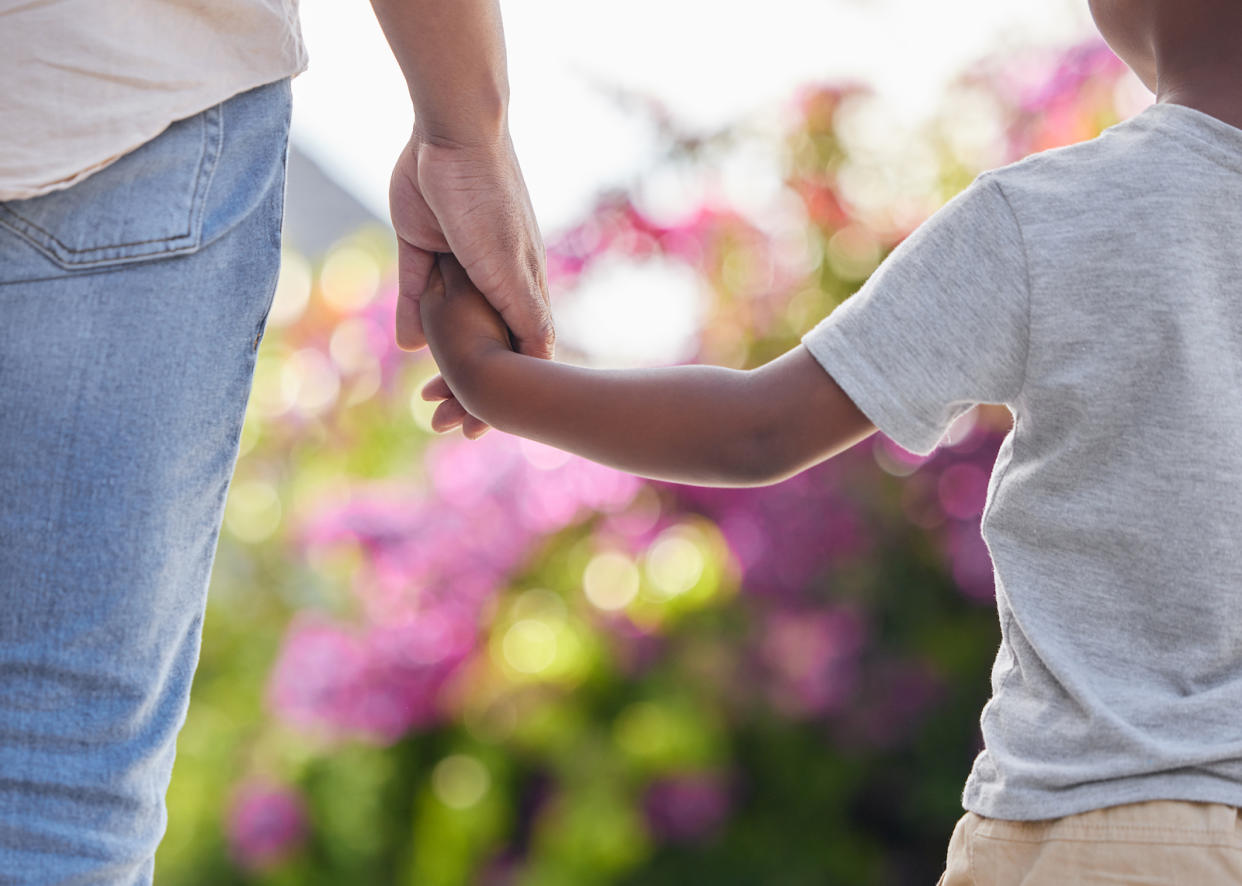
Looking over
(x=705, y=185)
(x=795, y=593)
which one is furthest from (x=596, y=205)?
(x=795, y=593)

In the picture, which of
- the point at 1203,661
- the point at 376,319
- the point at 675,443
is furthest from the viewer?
the point at 376,319

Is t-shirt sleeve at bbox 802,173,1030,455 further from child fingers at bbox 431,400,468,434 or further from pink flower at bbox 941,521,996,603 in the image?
pink flower at bbox 941,521,996,603

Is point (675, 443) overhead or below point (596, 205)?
below

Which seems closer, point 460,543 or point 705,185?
point 460,543

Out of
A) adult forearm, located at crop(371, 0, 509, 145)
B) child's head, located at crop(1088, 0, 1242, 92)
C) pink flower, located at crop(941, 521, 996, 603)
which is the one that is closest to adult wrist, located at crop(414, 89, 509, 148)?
adult forearm, located at crop(371, 0, 509, 145)

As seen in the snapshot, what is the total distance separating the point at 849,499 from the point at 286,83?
6.27 ft

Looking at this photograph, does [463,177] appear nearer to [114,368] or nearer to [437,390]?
[437,390]

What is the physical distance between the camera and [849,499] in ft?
9.08

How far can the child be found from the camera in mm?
930

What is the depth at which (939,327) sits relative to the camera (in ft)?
3.23

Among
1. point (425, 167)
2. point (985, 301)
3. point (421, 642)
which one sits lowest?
point (421, 642)

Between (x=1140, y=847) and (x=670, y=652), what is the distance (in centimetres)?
175

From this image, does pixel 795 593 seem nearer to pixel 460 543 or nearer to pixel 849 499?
pixel 849 499

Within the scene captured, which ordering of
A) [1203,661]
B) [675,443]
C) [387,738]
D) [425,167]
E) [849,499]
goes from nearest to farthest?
1. [1203,661]
2. [675,443]
3. [425,167]
4. [387,738]
5. [849,499]
